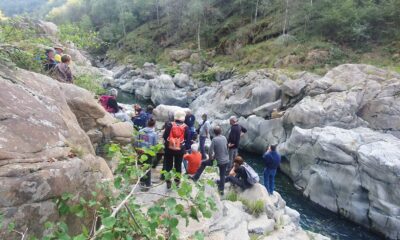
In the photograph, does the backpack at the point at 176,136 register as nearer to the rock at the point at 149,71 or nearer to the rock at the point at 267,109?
the rock at the point at 267,109

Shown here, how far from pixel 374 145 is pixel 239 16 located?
157 ft

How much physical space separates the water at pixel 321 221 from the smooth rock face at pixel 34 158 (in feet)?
41.0

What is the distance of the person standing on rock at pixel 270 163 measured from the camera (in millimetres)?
12547

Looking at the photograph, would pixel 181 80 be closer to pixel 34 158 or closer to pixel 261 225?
pixel 261 225

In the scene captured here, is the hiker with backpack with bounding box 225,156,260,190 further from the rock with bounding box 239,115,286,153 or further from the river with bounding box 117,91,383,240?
the rock with bounding box 239,115,286,153

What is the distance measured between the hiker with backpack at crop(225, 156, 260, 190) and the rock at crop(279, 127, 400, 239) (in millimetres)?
7296

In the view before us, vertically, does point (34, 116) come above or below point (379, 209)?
above

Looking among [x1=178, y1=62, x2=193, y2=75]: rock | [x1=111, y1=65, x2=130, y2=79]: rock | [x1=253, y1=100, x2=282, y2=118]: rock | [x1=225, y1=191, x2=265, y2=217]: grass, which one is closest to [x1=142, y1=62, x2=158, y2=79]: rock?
[x1=178, y1=62, x2=193, y2=75]: rock

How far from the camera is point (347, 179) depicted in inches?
667

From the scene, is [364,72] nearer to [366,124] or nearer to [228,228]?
[366,124]

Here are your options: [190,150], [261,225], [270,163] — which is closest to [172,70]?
[270,163]

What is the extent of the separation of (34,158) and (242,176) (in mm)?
8254

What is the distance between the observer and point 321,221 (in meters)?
16.0

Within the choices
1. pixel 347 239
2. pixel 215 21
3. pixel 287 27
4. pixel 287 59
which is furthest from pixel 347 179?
pixel 215 21
